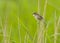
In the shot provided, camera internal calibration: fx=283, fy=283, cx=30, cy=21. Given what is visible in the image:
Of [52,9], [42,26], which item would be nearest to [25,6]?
[52,9]

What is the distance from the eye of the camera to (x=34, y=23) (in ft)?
7.80

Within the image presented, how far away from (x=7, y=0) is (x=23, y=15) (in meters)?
0.37

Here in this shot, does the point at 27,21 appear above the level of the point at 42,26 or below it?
below

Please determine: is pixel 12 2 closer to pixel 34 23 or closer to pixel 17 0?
pixel 17 0

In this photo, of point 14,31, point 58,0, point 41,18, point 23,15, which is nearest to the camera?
point 41,18

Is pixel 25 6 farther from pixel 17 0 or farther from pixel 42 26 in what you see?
pixel 42 26

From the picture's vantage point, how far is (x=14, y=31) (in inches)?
92.5

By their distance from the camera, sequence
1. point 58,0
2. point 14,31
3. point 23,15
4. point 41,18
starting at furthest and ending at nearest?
point 58,0 < point 23,15 < point 14,31 < point 41,18

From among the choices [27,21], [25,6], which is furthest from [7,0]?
[27,21]

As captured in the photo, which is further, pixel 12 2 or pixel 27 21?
pixel 12 2

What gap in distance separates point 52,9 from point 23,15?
271 millimetres

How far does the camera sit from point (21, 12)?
2559mm

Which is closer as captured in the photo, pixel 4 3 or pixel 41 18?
pixel 41 18

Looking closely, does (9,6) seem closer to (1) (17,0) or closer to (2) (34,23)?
(1) (17,0)
